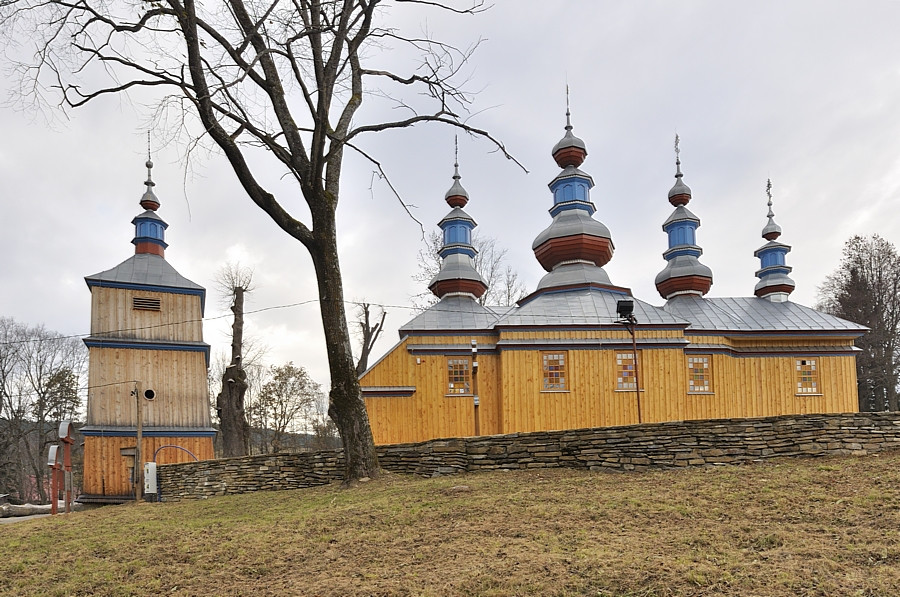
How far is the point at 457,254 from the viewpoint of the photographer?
2331 centimetres

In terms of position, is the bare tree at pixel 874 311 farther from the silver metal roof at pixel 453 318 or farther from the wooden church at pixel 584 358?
the silver metal roof at pixel 453 318

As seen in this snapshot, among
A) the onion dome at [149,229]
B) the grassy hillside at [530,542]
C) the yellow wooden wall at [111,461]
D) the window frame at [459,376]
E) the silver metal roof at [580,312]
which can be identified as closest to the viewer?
the grassy hillside at [530,542]

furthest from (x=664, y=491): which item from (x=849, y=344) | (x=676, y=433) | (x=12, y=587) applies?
(x=849, y=344)

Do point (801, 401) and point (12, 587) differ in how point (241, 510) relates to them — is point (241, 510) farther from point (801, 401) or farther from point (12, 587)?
point (801, 401)

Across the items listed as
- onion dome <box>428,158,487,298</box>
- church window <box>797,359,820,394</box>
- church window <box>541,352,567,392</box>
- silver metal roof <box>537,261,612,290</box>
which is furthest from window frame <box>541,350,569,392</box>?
church window <box>797,359,820,394</box>

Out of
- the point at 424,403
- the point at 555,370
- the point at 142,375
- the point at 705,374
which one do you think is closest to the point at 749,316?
the point at 705,374

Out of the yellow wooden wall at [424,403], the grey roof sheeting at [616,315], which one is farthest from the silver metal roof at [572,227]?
the yellow wooden wall at [424,403]

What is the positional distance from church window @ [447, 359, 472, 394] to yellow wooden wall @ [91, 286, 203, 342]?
862 centimetres

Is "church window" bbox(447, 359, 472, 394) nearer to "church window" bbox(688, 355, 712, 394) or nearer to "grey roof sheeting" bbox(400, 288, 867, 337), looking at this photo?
"grey roof sheeting" bbox(400, 288, 867, 337)

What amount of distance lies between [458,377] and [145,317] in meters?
10.2

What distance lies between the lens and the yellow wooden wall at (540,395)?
60.4ft

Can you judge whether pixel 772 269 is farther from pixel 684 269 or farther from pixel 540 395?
pixel 540 395

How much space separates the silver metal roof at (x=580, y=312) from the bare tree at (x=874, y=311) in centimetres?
1799

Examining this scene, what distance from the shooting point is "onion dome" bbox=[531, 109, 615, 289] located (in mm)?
21547
